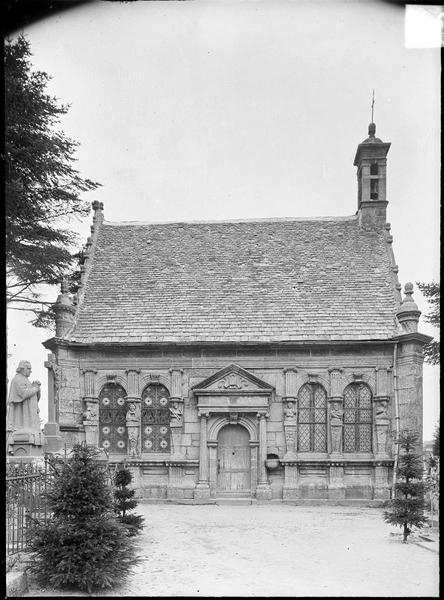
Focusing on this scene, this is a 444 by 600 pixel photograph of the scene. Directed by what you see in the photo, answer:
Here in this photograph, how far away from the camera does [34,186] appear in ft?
51.8

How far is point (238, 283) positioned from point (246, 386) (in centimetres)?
404

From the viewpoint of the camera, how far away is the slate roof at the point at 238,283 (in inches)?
792

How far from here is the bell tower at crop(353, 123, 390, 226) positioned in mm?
23922

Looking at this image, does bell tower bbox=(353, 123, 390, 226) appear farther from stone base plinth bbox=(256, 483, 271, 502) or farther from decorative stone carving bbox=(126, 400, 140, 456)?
decorative stone carving bbox=(126, 400, 140, 456)

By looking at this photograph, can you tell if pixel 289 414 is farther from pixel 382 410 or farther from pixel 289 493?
pixel 382 410

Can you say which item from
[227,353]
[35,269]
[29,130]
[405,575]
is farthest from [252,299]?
[405,575]

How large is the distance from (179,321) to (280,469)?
597 centimetres

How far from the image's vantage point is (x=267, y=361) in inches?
782

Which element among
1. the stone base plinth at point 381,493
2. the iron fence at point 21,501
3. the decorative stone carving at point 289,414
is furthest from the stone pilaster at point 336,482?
the iron fence at point 21,501

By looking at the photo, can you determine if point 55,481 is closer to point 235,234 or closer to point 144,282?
point 144,282

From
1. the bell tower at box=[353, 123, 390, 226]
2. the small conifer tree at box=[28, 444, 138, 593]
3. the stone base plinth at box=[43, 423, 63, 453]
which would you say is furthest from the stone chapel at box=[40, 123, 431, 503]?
the small conifer tree at box=[28, 444, 138, 593]

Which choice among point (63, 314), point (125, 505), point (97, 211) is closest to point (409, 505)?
point (125, 505)

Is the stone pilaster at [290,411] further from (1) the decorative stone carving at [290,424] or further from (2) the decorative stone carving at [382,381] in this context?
(2) the decorative stone carving at [382,381]

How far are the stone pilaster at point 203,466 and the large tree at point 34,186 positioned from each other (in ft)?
22.6
